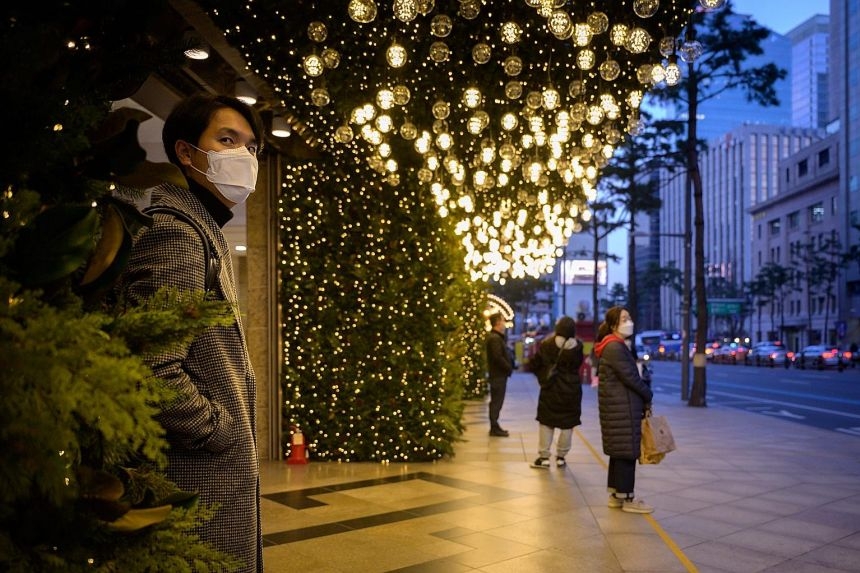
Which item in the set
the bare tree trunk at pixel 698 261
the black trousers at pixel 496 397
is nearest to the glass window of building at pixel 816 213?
the bare tree trunk at pixel 698 261

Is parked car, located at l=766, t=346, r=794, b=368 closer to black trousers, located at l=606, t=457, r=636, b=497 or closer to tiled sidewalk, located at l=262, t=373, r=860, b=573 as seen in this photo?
tiled sidewalk, located at l=262, t=373, r=860, b=573

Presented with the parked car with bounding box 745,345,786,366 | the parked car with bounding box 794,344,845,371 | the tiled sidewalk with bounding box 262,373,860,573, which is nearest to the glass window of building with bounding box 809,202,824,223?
the parked car with bounding box 745,345,786,366

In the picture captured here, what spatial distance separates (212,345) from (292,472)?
7198 mm

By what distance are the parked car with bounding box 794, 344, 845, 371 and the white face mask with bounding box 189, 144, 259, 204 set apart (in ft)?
151

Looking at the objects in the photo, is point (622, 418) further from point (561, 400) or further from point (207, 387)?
point (207, 387)

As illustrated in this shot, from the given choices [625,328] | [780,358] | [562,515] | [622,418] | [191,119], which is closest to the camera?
[191,119]

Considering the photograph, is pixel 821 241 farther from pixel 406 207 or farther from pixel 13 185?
pixel 13 185

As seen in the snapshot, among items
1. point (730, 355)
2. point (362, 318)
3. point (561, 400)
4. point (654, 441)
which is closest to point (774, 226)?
point (730, 355)

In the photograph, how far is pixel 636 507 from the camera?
6.88m

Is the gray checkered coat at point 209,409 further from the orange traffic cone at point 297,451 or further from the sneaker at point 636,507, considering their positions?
the orange traffic cone at point 297,451

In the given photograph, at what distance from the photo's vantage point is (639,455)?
698cm

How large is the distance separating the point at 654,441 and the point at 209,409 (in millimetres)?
5811

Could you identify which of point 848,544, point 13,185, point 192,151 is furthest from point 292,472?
point 13,185

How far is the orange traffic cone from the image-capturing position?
9.38 metres
